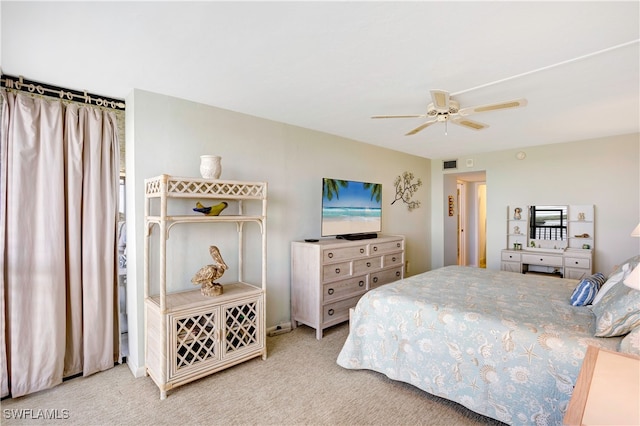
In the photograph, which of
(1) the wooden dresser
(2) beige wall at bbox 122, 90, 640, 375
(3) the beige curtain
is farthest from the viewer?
(1) the wooden dresser

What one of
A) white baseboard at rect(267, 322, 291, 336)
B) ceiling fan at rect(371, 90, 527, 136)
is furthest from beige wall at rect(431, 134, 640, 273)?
white baseboard at rect(267, 322, 291, 336)

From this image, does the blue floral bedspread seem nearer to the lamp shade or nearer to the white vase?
the lamp shade

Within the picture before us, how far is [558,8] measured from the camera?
5.09 ft

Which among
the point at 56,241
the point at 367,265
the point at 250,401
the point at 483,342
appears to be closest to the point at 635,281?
the point at 483,342

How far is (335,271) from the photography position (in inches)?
135

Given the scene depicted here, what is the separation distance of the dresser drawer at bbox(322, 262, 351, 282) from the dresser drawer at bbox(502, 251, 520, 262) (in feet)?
9.35

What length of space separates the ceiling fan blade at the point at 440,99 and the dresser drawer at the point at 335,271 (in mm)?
1890

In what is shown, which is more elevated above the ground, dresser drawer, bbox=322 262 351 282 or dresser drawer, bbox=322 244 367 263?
dresser drawer, bbox=322 244 367 263

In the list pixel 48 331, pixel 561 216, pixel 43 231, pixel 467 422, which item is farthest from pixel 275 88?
pixel 561 216

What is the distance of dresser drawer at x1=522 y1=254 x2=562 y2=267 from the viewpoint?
4375mm

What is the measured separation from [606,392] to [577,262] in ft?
13.0

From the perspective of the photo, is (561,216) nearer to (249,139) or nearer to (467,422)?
(467,422)

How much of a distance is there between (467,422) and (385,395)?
1.80 ft

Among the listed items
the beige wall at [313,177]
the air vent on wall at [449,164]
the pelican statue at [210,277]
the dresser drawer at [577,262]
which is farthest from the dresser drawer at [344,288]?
the air vent on wall at [449,164]
